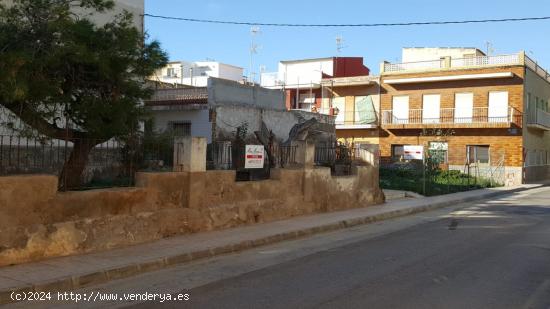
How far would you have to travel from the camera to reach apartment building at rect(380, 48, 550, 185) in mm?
37250

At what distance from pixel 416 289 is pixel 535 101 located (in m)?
38.3

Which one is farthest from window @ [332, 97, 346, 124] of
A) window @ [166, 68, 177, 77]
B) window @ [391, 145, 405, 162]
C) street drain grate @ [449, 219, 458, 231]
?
street drain grate @ [449, 219, 458, 231]

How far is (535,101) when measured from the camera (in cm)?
4084

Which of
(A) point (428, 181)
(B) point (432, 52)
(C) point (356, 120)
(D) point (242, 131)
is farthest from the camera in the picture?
(B) point (432, 52)

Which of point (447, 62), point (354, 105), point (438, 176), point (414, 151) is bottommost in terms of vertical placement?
point (438, 176)

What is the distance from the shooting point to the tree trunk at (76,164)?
9.78 meters

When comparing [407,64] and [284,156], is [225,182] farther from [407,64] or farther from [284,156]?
[407,64]

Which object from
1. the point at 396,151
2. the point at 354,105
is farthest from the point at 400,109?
the point at 354,105

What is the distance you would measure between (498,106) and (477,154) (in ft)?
11.7

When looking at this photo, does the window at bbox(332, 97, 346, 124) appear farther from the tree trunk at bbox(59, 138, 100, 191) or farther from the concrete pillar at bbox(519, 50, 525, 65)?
the tree trunk at bbox(59, 138, 100, 191)

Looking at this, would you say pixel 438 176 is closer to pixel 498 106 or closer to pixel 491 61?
pixel 498 106

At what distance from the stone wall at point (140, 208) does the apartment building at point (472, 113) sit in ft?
85.0

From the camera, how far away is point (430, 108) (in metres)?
40.5

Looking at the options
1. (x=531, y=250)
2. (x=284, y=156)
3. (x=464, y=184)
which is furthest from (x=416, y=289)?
(x=464, y=184)
